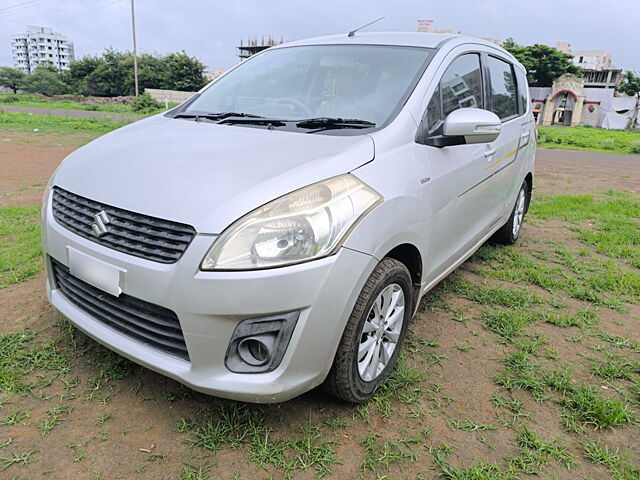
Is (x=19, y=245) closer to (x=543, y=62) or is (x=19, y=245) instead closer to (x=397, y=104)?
(x=397, y=104)

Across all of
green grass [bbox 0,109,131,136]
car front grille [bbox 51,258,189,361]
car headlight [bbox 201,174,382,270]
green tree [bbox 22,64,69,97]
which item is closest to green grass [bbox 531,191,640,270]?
car headlight [bbox 201,174,382,270]

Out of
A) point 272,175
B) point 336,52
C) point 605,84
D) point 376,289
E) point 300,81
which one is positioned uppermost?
point 605,84

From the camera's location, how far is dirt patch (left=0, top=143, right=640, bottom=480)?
186cm

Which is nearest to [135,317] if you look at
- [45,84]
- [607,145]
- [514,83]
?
[514,83]

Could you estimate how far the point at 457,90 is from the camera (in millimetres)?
2918

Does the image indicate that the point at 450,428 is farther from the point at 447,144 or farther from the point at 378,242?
the point at 447,144

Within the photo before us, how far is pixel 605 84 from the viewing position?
6588cm

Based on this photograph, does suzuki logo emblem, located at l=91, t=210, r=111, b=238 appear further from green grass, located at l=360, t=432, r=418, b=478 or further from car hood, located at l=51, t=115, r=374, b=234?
green grass, located at l=360, t=432, r=418, b=478

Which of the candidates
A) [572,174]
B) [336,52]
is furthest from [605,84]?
[336,52]

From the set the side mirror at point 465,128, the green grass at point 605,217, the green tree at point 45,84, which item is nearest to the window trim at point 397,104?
the side mirror at point 465,128

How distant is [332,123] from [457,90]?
0.95m

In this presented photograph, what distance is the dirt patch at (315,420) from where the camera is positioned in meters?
1.86

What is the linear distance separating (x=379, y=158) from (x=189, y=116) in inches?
52.0

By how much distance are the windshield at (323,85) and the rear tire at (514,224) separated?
2.15 meters
